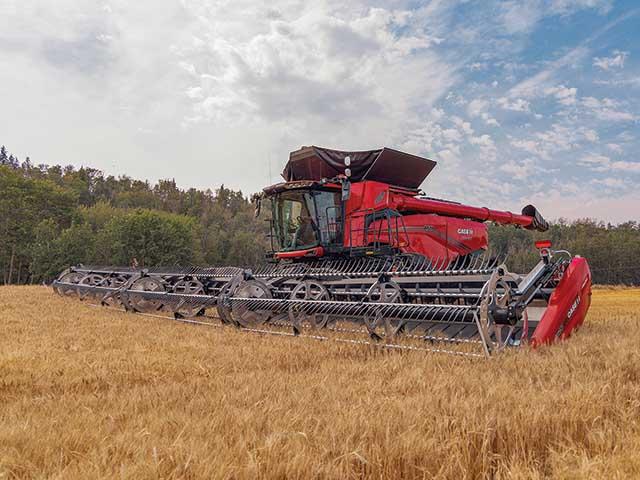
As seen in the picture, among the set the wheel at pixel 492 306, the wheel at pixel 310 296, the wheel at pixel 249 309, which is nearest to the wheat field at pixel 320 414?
the wheel at pixel 492 306

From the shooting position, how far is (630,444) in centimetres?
167

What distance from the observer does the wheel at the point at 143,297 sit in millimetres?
7419

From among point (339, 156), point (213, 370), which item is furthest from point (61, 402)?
point (339, 156)

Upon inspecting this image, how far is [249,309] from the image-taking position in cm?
536

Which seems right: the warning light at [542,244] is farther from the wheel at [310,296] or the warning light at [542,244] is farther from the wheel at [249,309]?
the wheel at [249,309]

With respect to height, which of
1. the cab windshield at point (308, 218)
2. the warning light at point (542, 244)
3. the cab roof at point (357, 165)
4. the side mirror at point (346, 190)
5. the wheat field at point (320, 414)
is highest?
the cab roof at point (357, 165)

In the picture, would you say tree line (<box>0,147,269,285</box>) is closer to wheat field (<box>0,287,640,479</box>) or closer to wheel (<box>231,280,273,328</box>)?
wheel (<box>231,280,273,328</box>)

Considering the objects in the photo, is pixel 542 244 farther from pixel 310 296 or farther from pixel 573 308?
pixel 310 296

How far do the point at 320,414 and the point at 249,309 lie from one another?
3574 millimetres

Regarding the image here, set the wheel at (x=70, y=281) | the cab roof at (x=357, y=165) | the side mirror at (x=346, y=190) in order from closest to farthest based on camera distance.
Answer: the side mirror at (x=346, y=190)
the cab roof at (x=357, y=165)
the wheel at (x=70, y=281)

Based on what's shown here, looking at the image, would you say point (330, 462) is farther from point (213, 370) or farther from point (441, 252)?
point (441, 252)

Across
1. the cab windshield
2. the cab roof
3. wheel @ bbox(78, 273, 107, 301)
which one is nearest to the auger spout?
the cab roof

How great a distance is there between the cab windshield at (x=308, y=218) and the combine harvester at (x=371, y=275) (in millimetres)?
17

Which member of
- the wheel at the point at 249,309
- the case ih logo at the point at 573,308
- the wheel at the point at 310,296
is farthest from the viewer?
the wheel at the point at 249,309
